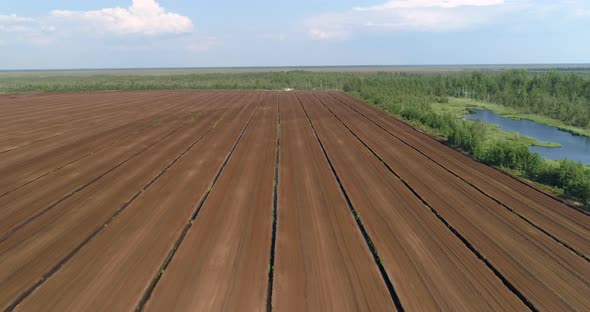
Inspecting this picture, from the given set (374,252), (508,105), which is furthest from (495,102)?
(374,252)

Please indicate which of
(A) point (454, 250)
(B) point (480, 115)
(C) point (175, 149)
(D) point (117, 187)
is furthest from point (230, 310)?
(B) point (480, 115)

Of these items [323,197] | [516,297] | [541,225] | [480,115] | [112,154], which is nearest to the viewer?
[516,297]

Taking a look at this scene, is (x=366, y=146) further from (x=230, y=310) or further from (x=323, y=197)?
(x=230, y=310)

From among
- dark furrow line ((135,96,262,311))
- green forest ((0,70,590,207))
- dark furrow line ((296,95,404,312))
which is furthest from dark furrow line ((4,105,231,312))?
green forest ((0,70,590,207))

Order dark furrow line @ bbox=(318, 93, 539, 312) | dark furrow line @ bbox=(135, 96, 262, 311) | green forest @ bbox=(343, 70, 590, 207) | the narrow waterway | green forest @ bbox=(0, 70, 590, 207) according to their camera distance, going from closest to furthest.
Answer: dark furrow line @ bbox=(135, 96, 262, 311)
dark furrow line @ bbox=(318, 93, 539, 312)
green forest @ bbox=(343, 70, 590, 207)
green forest @ bbox=(0, 70, 590, 207)
the narrow waterway

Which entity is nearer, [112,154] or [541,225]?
[541,225]

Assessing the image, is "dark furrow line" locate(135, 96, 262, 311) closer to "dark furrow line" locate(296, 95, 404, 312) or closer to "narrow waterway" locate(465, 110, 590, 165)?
"dark furrow line" locate(296, 95, 404, 312)
